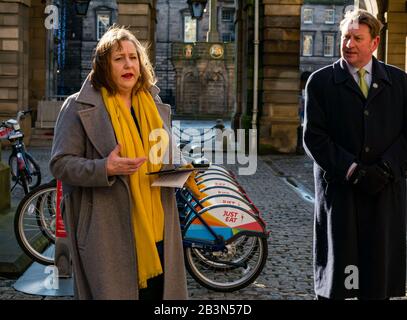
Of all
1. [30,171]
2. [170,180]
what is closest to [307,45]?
[30,171]

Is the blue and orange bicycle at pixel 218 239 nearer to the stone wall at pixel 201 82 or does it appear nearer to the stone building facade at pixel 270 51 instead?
the stone building facade at pixel 270 51

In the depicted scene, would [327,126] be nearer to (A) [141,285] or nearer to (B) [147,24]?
(A) [141,285]

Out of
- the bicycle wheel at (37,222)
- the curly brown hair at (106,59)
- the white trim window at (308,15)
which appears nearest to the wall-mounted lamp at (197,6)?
the bicycle wheel at (37,222)

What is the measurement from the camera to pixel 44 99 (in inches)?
938

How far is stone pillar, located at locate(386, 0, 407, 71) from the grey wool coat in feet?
60.4

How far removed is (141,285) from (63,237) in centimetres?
254

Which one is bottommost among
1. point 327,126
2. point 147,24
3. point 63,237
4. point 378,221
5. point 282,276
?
point 282,276

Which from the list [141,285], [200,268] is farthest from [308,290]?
[141,285]

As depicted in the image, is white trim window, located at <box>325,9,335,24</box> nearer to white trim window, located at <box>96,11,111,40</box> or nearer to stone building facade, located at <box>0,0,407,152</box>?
white trim window, located at <box>96,11,111,40</box>

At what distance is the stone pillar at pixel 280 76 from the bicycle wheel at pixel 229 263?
1420 cm

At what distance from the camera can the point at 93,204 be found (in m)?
3.37

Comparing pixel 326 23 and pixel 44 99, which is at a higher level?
pixel 326 23
